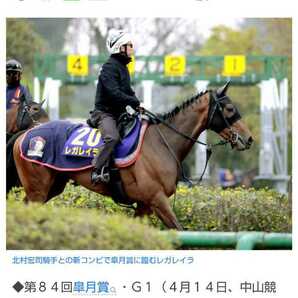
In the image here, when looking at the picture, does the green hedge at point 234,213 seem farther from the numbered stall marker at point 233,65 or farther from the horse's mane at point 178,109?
the numbered stall marker at point 233,65

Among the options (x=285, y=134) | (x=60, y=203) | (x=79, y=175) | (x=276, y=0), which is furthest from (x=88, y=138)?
(x=285, y=134)

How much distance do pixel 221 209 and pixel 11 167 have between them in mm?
2372

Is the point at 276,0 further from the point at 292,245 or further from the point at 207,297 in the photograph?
the point at 207,297

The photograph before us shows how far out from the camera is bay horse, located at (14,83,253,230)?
9.15 meters

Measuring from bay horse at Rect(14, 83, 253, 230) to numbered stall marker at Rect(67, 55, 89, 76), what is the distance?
35.5ft

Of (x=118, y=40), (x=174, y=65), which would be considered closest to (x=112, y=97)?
(x=118, y=40)

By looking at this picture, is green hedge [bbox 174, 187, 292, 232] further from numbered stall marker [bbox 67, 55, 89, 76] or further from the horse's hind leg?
numbered stall marker [bbox 67, 55, 89, 76]

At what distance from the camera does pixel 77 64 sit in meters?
20.6

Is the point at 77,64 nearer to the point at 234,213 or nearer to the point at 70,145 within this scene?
the point at 234,213

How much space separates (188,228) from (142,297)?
3098 millimetres

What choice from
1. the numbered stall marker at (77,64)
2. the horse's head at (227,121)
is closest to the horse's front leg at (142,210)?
the horse's head at (227,121)

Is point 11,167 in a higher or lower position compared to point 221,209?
higher

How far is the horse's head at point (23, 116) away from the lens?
35.2 feet

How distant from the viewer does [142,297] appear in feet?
23.4
